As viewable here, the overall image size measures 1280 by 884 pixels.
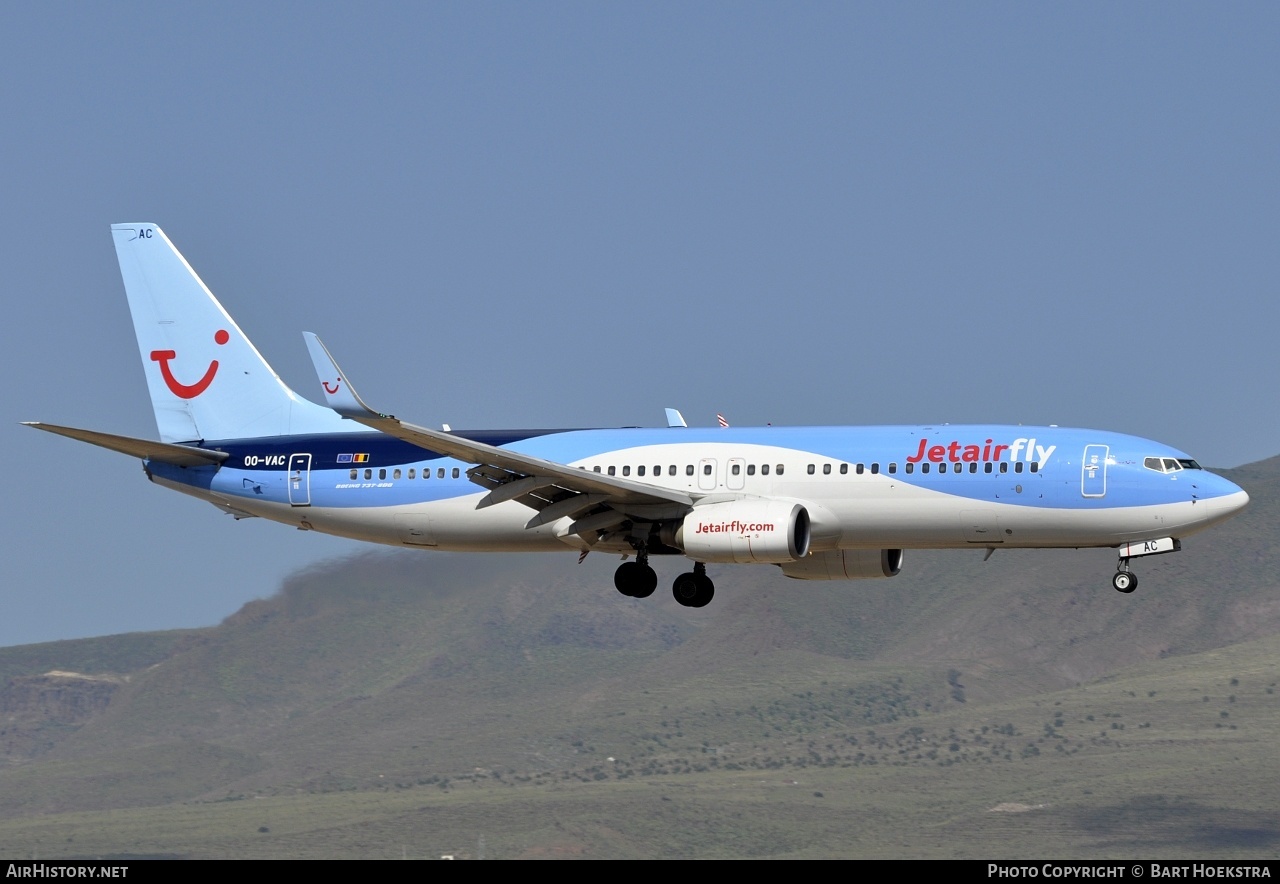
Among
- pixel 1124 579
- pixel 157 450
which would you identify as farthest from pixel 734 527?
pixel 157 450

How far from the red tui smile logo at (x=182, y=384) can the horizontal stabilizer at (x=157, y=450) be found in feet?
7.81

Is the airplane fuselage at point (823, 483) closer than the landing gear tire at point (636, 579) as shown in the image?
Yes

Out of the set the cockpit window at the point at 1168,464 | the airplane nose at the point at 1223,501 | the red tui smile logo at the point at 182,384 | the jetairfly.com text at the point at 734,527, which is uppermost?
the red tui smile logo at the point at 182,384

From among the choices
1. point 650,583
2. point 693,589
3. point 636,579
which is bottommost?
point 693,589

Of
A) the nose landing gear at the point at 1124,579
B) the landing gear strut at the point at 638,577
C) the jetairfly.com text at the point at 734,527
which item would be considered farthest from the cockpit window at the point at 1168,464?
the landing gear strut at the point at 638,577

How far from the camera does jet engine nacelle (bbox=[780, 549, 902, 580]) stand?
61.7 meters

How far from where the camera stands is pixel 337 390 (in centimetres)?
5234

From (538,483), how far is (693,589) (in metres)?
6.92

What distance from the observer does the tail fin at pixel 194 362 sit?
6688 centimetres

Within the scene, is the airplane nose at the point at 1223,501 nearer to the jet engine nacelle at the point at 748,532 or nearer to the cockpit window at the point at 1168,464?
the cockpit window at the point at 1168,464

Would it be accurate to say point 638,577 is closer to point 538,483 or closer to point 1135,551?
point 538,483

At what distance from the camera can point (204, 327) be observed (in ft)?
227
